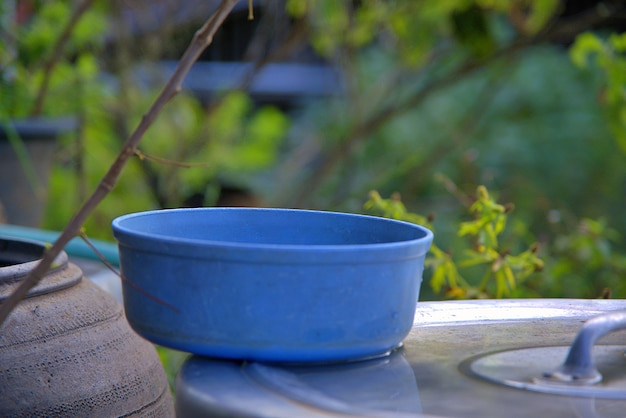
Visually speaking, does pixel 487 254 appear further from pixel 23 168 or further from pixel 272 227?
pixel 23 168

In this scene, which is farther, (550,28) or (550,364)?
(550,28)

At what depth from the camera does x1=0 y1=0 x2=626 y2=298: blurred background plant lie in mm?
3166

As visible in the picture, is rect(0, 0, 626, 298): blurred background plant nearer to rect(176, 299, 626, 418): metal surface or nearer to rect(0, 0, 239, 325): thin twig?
rect(176, 299, 626, 418): metal surface

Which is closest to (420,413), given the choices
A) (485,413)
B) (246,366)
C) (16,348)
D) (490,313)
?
(485,413)

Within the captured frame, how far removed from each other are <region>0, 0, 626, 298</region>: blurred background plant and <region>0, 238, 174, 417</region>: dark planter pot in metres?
0.80

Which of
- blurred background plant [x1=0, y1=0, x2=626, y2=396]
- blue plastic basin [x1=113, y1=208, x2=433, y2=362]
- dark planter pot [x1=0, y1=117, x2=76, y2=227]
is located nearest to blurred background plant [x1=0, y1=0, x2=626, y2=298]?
blurred background plant [x1=0, y1=0, x2=626, y2=396]

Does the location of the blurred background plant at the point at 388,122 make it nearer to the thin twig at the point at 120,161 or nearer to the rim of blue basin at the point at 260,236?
the rim of blue basin at the point at 260,236

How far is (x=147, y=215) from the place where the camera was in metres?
1.16

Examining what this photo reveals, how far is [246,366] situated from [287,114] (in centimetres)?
720

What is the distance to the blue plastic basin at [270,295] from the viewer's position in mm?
956

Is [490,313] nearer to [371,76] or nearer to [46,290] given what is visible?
[46,290]

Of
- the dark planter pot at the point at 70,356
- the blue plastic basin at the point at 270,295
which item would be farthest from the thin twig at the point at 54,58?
the blue plastic basin at the point at 270,295

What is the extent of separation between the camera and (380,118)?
4.19m

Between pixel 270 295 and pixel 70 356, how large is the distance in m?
0.53
